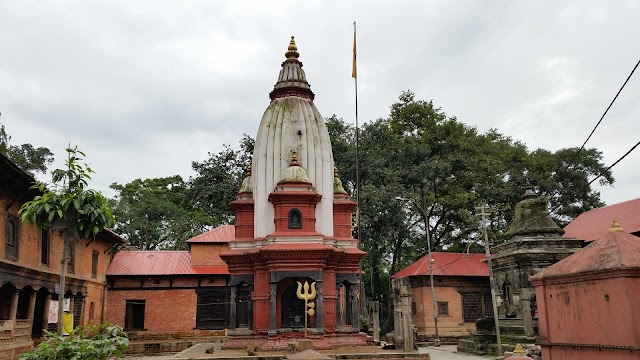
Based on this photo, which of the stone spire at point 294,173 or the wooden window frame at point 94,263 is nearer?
the stone spire at point 294,173

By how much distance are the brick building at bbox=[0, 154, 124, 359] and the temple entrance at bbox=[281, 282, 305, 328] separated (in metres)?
9.58

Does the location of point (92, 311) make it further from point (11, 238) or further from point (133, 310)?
point (11, 238)

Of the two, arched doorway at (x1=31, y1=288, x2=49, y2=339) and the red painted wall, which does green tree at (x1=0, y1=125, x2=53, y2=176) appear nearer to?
arched doorway at (x1=31, y1=288, x2=49, y2=339)

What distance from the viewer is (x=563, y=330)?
11148 millimetres

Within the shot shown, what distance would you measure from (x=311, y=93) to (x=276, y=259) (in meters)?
7.92

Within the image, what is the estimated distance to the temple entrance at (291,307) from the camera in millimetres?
20172

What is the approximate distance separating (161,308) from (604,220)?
25299 millimetres

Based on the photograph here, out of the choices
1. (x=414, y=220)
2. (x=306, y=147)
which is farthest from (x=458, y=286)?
(x=306, y=147)

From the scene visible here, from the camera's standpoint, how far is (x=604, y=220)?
30531 mm

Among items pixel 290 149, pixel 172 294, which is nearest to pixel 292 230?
pixel 290 149

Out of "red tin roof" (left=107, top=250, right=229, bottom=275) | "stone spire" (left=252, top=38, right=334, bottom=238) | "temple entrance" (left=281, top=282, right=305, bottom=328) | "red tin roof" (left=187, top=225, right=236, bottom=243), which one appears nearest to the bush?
"temple entrance" (left=281, top=282, right=305, bottom=328)

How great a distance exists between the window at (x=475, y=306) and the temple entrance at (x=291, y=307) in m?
17.4

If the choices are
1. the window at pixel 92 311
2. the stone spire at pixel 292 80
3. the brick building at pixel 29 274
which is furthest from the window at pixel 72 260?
the stone spire at pixel 292 80

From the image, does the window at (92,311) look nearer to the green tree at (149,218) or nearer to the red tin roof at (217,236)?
the red tin roof at (217,236)
